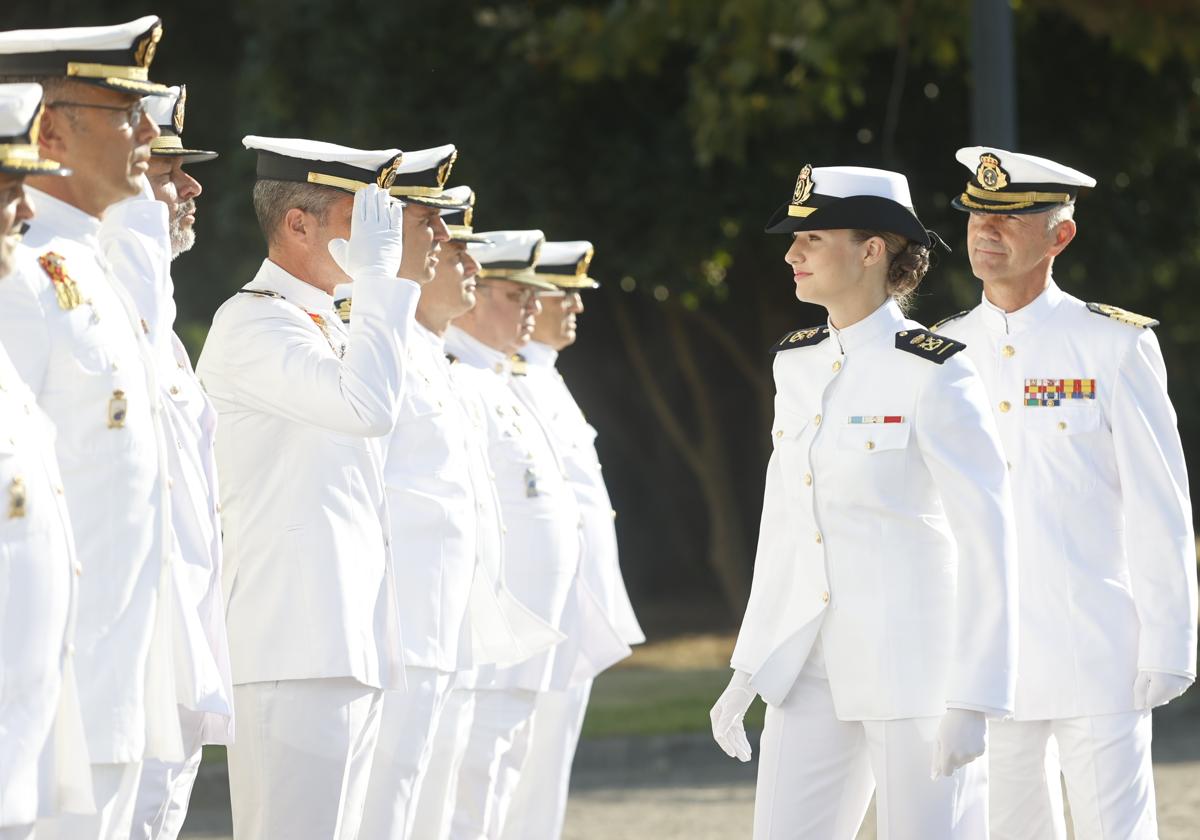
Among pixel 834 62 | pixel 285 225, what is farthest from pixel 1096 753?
pixel 834 62

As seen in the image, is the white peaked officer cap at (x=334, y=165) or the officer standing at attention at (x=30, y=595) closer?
the officer standing at attention at (x=30, y=595)

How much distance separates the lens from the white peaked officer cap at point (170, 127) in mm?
4414

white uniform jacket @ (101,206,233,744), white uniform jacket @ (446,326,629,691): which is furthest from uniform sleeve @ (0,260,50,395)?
white uniform jacket @ (446,326,629,691)

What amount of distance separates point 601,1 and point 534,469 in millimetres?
6986

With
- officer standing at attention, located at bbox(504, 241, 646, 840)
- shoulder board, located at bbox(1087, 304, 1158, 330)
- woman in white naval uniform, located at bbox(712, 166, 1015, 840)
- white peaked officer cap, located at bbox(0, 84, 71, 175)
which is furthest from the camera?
officer standing at attention, located at bbox(504, 241, 646, 840)

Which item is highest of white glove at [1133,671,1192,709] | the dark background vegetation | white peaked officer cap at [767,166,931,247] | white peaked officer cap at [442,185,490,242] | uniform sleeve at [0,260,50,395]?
the dark background vegetation

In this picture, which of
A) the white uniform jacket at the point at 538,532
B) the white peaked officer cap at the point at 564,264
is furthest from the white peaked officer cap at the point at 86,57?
the white peaked officer cap at the point at 564,264

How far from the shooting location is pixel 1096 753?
16.5 feet

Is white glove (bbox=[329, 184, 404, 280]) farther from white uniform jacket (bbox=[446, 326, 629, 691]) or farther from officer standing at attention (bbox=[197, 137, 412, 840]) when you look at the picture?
white uniform jacket (bbox=[446, 326, 629, 691])

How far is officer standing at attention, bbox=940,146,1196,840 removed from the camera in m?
5.02

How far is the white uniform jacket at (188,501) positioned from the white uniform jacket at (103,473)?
9cm

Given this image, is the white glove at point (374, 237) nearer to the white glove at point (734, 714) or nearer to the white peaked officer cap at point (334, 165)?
the white peaked officer cap at point (334, 165)

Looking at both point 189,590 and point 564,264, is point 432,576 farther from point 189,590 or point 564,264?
point 564,264

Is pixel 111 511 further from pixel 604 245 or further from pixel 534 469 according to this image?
pixel 604 245
